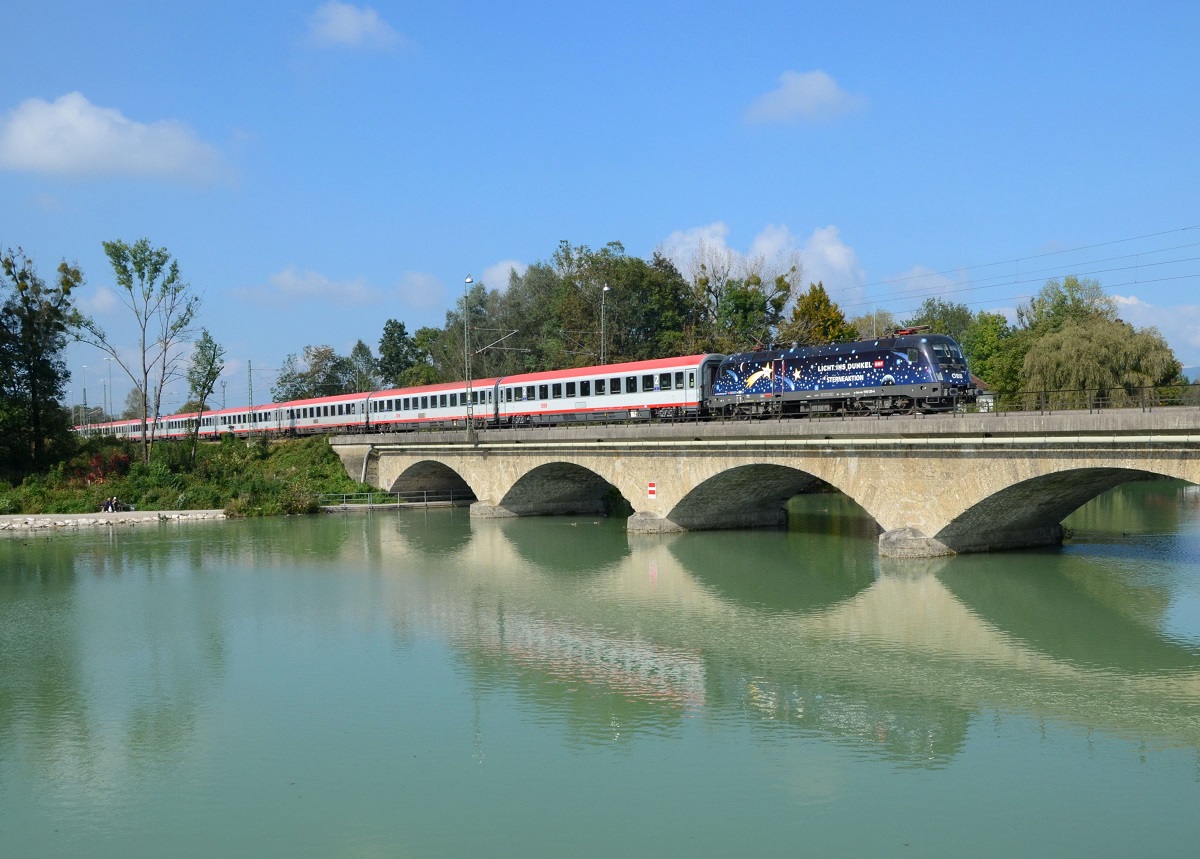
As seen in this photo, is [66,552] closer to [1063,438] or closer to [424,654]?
[424,654]

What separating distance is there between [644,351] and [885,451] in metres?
48.3

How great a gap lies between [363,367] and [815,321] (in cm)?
6470

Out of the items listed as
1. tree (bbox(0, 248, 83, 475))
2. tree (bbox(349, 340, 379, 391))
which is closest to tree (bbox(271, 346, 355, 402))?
tree (bbox(349, 340, 379, 391))

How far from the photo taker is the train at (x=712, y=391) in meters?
32.7

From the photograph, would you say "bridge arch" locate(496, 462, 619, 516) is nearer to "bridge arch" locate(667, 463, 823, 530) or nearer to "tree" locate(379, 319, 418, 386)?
"bridge arch" locate(667, 463, 823, 530)

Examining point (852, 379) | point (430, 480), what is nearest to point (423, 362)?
point (430, 480)

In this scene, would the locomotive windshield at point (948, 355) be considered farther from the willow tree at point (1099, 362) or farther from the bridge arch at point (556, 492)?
the willow tree at point (1099, 362)

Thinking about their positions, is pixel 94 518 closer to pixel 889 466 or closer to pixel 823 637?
pixel 889 466

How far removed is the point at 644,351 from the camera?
251ft

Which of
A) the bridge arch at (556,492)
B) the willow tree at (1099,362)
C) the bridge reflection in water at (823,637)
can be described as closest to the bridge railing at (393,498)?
the bridge arch at (556,492)

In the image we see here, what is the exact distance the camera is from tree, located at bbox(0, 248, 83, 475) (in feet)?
181

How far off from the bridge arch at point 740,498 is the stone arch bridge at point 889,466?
6 centimetres

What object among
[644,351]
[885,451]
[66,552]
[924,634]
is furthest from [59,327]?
[924,634]

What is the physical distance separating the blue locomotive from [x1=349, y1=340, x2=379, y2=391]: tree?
78566 mm
